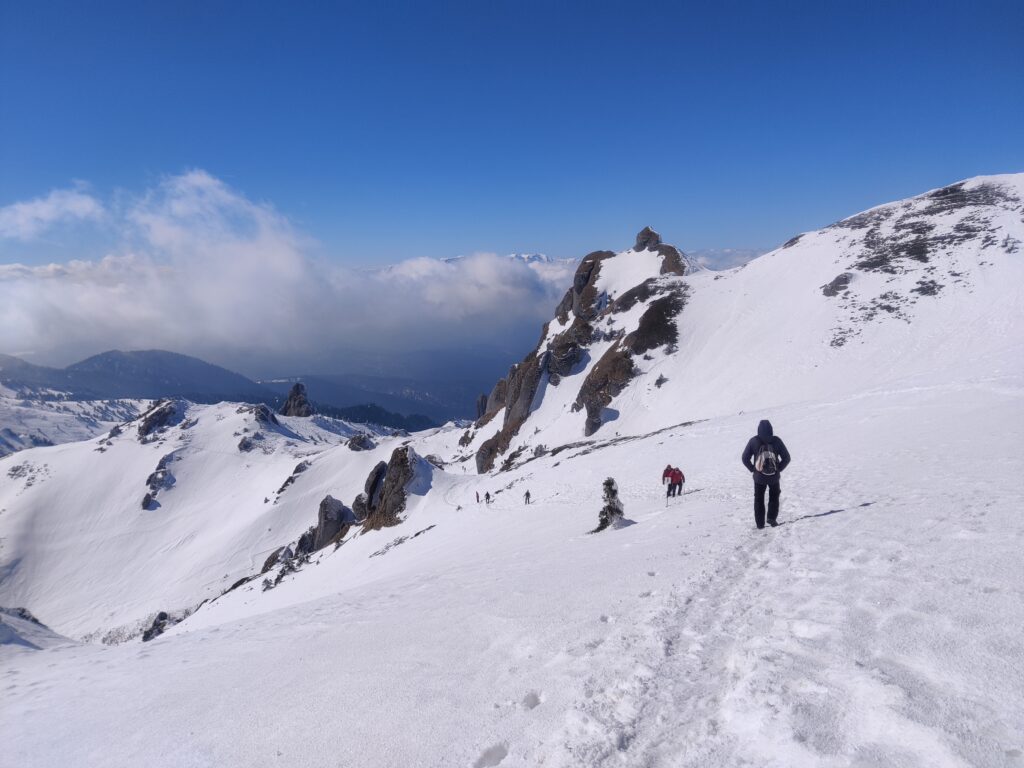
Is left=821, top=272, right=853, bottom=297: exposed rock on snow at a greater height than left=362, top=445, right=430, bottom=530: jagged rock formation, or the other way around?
left=821, top=272, right=853, bottom=297: exposed rock on snow

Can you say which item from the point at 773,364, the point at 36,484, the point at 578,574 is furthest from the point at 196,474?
the point at 578,574

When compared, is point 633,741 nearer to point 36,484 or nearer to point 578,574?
point 578,574

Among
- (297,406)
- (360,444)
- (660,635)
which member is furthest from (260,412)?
(660,635)

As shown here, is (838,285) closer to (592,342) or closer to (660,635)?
(592,342)

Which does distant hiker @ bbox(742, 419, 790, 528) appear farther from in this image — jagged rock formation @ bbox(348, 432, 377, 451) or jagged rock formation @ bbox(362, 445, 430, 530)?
jagged rock formation @ bbox(348, 432, 377, 451)

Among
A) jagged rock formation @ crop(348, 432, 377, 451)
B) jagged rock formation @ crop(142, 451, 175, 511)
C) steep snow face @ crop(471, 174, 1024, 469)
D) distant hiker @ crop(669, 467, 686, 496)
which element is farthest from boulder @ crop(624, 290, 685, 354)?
jagged rock formation @ crop(142, 451, 175, 511)

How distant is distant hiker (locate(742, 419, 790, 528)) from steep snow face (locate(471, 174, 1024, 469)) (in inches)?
1127

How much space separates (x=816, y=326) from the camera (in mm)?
54625

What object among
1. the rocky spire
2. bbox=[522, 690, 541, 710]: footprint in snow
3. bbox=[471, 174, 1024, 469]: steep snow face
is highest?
the rocky spire

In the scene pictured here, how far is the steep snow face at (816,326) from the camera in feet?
146

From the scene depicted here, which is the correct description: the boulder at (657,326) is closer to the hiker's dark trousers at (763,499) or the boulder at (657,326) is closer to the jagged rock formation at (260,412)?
the hiker's dark trousers at (763,499)

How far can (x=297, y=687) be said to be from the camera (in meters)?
6.23

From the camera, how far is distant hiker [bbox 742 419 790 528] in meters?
10.7

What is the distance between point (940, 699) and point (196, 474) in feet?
357
